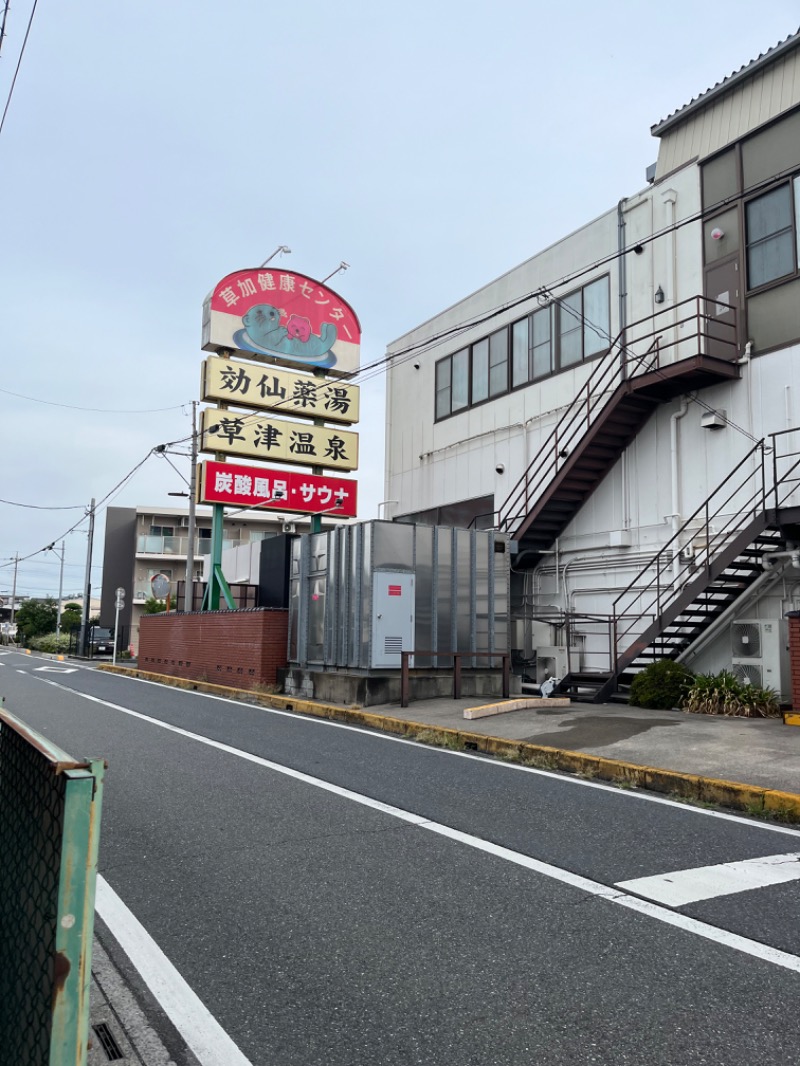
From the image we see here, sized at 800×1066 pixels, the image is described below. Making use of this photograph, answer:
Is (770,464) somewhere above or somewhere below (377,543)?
above

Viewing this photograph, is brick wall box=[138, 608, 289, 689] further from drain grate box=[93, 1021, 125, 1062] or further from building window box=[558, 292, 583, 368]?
drain grate box=[93, 1021, 125, 1062]

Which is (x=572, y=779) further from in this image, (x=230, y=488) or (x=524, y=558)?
(x=230, y=488)

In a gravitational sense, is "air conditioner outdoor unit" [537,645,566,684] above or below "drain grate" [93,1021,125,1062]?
above

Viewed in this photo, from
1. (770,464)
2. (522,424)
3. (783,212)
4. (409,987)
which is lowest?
(409,987)

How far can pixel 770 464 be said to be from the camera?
14250mm

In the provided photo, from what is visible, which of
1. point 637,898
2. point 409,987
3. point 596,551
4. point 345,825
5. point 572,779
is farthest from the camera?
point 596,551

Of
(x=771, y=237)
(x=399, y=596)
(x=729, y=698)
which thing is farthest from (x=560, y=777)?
(x=771, y=237)

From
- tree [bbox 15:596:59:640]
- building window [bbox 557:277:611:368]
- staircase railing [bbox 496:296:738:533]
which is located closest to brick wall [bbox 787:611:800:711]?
staircase railing [bbox 496:296:738:533]

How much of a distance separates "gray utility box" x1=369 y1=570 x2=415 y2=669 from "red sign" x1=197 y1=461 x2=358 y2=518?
863 cm

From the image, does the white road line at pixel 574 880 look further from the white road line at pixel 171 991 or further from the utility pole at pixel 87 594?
the utility pole at pixel 87 594

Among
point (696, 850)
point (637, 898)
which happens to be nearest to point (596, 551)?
point (696, 850)

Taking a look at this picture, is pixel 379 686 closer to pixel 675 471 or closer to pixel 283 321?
pixel 675 471

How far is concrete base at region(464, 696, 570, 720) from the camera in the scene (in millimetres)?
12117

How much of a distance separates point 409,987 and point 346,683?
1185 cm
